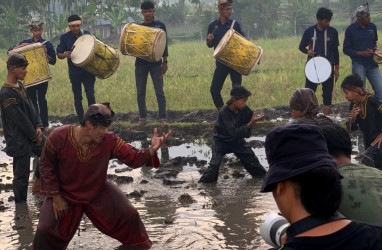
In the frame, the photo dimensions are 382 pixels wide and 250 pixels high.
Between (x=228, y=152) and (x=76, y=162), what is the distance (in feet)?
9.71

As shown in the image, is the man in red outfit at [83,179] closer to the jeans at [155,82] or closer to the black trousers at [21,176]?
the black trousers at [21,176]

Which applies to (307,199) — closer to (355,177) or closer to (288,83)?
(355,177)

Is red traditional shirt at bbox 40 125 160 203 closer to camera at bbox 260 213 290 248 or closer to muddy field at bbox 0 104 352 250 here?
muddy field at bbox 0 104 352 250

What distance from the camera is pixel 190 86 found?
15.4 m

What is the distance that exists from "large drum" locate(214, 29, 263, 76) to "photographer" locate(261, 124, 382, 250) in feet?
26.9

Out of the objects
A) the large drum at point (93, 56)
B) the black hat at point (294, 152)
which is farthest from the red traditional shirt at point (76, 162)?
the large drum at point (93, 56)

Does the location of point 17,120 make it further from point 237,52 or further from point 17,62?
point 237,52

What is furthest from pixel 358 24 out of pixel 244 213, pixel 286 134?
pixel 286 134

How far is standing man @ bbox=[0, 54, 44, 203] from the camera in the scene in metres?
7.25

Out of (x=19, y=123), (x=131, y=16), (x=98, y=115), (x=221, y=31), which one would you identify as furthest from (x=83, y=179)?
(x=131, y=16)

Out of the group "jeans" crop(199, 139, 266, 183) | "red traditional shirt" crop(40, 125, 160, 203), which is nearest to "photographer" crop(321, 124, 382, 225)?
"red traditional shirt" crop(40, 125, 160, 203)

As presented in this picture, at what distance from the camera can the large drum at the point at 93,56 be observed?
10648 millimetres

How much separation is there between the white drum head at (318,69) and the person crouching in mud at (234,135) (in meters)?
2.69

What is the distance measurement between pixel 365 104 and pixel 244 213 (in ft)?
5.52
